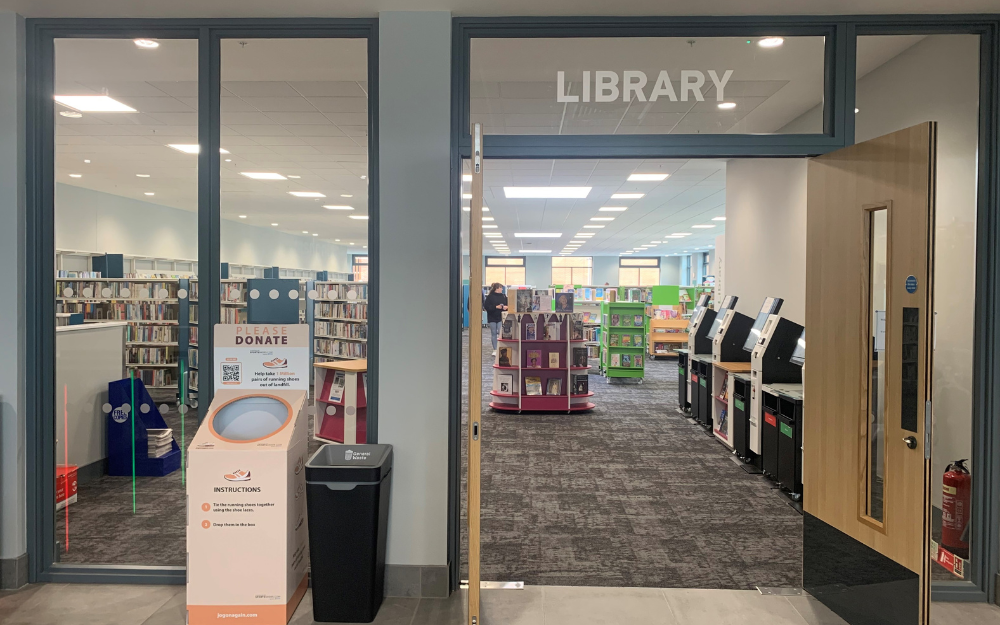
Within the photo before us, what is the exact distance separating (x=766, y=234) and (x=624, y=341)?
148 inches

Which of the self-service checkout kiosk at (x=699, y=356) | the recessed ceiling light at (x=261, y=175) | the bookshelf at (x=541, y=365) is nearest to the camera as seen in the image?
the recessed ceiling light at (x=261, y=175)

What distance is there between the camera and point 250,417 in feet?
9.47

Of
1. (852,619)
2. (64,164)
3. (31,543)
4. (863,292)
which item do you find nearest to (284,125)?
(64,164)

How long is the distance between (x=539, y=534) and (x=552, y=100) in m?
2.58

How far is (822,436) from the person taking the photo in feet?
9.64

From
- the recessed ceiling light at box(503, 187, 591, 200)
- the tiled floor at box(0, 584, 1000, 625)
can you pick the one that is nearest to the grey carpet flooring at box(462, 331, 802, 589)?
the tiled floor at box(0, 584, 1000, 625)

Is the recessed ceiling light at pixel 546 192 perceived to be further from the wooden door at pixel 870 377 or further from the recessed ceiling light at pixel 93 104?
the wooden door at pixel 870 377

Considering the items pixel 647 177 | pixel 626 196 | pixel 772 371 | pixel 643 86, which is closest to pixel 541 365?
pixel 647 177

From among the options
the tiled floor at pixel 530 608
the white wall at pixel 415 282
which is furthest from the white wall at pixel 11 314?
the white wall at pixel 415 282

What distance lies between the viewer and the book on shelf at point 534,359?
774 centimetres

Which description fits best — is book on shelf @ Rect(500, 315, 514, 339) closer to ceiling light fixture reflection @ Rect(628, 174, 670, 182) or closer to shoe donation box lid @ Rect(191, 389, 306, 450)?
ceiling light fixture reflection @ Rect(628, 174, 670, 182)

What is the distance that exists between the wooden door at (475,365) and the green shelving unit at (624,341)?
7.81m

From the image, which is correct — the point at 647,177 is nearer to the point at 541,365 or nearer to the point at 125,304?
the point at 541,365

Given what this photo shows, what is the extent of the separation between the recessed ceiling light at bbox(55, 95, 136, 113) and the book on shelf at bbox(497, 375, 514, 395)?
208 inches
